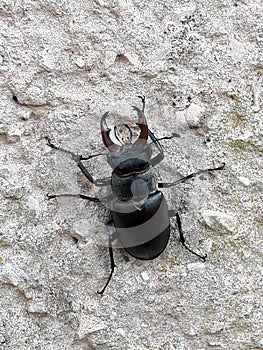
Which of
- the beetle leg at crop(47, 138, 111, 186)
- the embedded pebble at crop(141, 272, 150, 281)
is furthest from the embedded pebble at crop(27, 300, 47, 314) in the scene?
the beetle leg at crop(47, 138, 111, 186)

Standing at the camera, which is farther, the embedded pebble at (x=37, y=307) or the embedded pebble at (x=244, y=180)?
the embedded pebble at (x=244, y=180)

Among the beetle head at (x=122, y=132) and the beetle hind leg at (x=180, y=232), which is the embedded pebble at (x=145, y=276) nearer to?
the beetle hind leg at (x=180, y=232)

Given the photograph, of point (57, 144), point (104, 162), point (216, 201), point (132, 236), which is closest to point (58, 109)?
point (57, 144)

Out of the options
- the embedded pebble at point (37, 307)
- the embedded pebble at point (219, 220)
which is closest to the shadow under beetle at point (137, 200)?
the embedded pebble at point (219, 220)

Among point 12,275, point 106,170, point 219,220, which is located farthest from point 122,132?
point 12,275

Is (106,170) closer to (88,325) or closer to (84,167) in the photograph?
(84,167)
